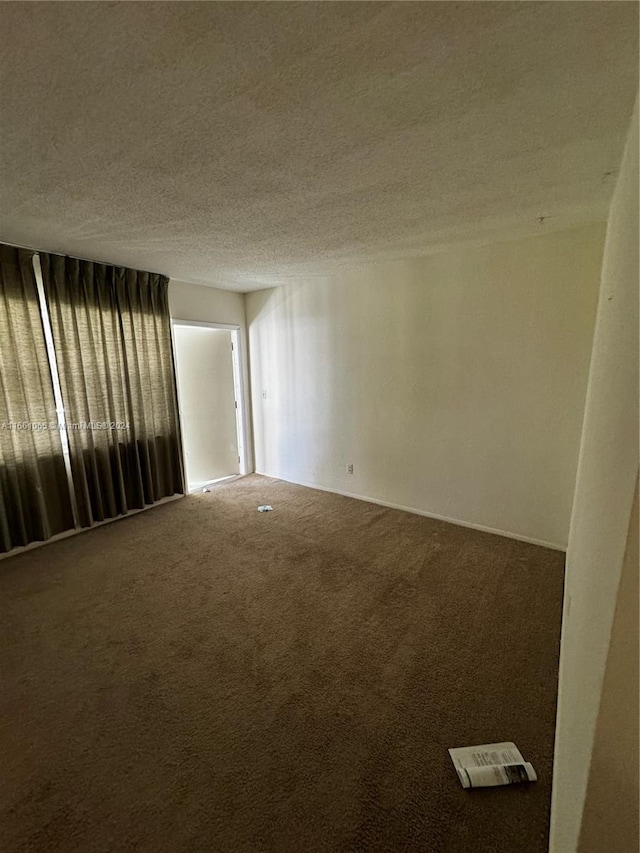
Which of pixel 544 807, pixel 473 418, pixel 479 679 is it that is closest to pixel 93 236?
pixel 473 418

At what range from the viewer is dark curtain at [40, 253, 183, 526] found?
10.2 feet

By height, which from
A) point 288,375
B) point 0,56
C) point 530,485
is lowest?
point 530,485

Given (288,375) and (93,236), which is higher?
(93,236)

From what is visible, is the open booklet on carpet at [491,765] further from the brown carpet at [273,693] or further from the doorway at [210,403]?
the doorway at [210,403]

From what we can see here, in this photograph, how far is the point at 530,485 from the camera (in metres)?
2.96

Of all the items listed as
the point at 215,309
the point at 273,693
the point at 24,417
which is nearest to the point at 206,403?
the point at 215,309

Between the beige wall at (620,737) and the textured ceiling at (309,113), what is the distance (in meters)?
1.30

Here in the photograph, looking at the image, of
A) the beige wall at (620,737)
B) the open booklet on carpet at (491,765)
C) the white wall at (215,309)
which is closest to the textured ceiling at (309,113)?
the beige wall at (620,737)

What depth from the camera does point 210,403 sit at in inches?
188

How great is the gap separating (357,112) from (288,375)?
323 cm

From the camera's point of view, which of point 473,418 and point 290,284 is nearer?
point 473,418

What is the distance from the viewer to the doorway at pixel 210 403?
15.0ft

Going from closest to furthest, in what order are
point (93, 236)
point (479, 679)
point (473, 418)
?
1. point (479, 679)
2. point (93, 236)
3. point (473, 418)

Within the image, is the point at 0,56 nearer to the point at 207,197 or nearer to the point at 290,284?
the point at 207,197
